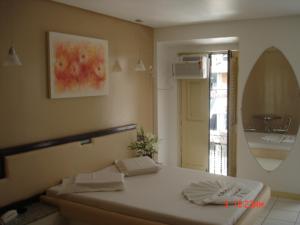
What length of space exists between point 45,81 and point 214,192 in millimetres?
1910

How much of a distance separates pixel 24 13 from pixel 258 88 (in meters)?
3.10

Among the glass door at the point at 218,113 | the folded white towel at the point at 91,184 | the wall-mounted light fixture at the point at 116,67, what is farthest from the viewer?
the glass door at the point at 218,113

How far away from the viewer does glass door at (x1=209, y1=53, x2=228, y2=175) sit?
520 centimetres

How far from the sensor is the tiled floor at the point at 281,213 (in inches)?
145

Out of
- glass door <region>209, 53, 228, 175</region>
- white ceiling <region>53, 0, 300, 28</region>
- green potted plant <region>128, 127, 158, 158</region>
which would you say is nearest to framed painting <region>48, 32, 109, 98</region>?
white ceiling <region>53, 0, 300, 28</region>

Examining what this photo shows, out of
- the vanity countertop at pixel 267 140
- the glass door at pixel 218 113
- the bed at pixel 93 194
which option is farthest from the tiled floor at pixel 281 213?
the glass door at pixel 218 113

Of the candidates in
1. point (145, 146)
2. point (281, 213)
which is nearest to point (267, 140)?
point (281, 213)

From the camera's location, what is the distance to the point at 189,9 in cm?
375

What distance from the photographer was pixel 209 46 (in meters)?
5.26

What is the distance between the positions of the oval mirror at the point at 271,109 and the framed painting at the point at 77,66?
6.58ft

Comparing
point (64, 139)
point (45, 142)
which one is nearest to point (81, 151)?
point (64, 139)

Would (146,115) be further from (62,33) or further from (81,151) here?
(62,33)

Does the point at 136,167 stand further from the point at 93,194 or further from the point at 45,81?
the point at 45,81

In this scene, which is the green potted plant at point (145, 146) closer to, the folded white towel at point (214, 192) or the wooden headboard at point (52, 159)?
the wooden headboard at point (52, 159)
